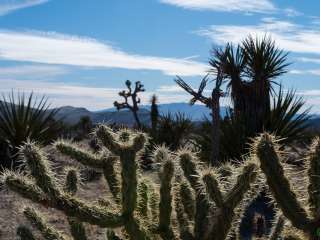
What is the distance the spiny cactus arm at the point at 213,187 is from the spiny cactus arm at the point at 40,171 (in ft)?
3.50

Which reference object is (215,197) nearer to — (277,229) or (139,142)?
(139,142)

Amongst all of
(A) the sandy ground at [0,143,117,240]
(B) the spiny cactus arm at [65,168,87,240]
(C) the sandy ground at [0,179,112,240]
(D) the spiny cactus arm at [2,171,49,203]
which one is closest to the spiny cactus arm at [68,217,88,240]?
(B) the spiny cactus arm at [65,168,87,240]

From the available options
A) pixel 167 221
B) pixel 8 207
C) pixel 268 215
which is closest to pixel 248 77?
pixel 268 215

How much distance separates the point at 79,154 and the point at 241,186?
1.60m

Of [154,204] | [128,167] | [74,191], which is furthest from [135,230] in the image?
[74,191]

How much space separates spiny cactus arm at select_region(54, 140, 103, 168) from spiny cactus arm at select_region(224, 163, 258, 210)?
147 cm

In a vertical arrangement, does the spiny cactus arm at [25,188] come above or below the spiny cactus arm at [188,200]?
above

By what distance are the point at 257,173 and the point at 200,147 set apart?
9.26 m

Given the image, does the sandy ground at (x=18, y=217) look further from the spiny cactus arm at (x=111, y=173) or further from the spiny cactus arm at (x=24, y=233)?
the spiny cactus arm at (x=111, y=173)

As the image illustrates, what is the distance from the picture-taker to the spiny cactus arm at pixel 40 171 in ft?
13.6

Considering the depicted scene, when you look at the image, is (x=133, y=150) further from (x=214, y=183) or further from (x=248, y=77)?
(x=248, y=77)

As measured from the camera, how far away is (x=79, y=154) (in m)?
4.81

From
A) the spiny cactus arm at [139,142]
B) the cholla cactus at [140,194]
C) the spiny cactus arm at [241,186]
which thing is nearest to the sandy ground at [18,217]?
the cholla cactus at [140,194]

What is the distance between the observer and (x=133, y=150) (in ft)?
13.4
